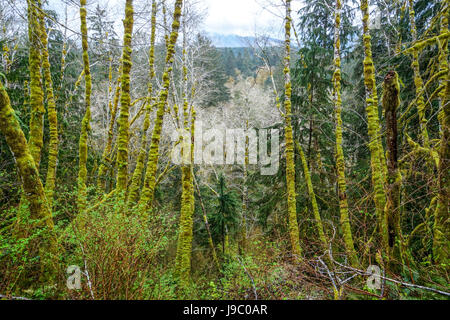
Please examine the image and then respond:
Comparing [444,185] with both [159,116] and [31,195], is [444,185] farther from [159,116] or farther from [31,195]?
[31,195]

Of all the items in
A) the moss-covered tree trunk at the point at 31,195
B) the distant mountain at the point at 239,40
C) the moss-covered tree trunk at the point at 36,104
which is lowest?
the moss-covered tree trunk at the point at 31,195

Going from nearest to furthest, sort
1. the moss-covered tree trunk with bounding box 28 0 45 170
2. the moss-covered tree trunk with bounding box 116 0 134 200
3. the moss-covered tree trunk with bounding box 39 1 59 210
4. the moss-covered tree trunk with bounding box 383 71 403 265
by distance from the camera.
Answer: the moss-covered tree trunk with bounding box 383 71 403 265
the moss-covered tree trunk with bounding box 28 0 45 170
the moss-covered tree trunk with bounding box 116 0 134 200
the moss-covered tree trunk with bounding box 39 1 59 210

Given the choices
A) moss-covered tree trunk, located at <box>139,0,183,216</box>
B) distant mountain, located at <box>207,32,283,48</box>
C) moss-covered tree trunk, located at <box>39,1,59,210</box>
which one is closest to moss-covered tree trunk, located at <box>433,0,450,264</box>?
moss-covered tree trunk, located at <box>139,0,183,216</box>

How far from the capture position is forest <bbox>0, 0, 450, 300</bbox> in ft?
11.1

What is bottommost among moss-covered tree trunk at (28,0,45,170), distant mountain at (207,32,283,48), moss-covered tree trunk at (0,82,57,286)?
moss-covered tree trunk at (0,82,57,286)

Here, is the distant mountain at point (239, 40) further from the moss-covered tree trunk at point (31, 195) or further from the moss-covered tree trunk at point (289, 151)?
the moss-covered tree trunk at point (31, 195)

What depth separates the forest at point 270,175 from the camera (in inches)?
134

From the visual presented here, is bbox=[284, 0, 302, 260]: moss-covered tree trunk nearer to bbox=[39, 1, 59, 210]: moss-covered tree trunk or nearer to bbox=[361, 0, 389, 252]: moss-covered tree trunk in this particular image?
bbox=[361, 0, 389, 252]: moss-covered tree trunk

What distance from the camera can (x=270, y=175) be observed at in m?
8.65

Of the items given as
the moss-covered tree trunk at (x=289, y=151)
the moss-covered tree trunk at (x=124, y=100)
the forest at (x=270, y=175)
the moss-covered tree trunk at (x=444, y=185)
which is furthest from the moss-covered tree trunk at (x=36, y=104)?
the moss-covered tree trunk at (x=444, y=185)

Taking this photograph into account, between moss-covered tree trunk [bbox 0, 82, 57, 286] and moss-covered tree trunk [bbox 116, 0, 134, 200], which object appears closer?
moss-covered tree trunk [bbox 0, 82, 57, 286]

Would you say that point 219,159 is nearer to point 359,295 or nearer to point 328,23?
point 328,23
